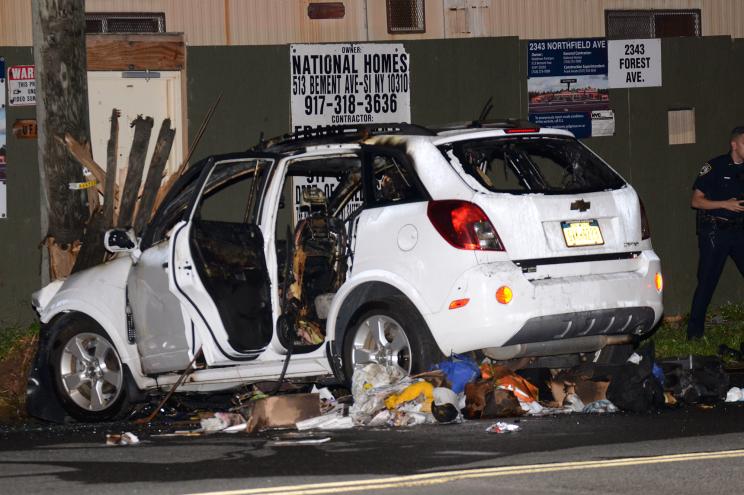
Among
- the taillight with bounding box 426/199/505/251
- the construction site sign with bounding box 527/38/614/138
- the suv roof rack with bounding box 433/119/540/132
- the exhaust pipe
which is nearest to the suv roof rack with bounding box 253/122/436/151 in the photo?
the suv roof rack with bounding box 433/119/540/132

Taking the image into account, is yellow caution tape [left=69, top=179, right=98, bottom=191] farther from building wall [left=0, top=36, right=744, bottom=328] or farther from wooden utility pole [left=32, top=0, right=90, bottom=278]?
building wall [left=0, top=36, right=744, bottom=328]

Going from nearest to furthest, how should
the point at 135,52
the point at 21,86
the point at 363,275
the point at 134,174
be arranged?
the point at 363,275 < the point at 134,174 < the point at 21,86 < the point at 135,52

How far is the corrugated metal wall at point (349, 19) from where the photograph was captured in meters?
14.6

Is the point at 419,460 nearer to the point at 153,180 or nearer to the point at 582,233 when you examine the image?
the point at 582,233

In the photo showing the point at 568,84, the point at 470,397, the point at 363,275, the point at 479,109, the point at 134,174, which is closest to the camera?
the point at 470,397

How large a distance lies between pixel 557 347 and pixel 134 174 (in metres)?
4.70

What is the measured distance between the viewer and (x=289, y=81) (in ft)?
48.0

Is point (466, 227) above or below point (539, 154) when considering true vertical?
below

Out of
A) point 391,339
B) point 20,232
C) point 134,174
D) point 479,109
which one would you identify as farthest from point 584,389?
point 20,232

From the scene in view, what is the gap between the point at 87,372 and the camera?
10719 millimetres

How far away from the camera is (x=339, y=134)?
1051 cm

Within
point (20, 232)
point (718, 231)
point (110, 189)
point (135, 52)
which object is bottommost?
point (718, 231)

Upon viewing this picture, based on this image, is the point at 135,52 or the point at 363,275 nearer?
the point at 363,275

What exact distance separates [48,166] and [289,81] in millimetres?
2801
